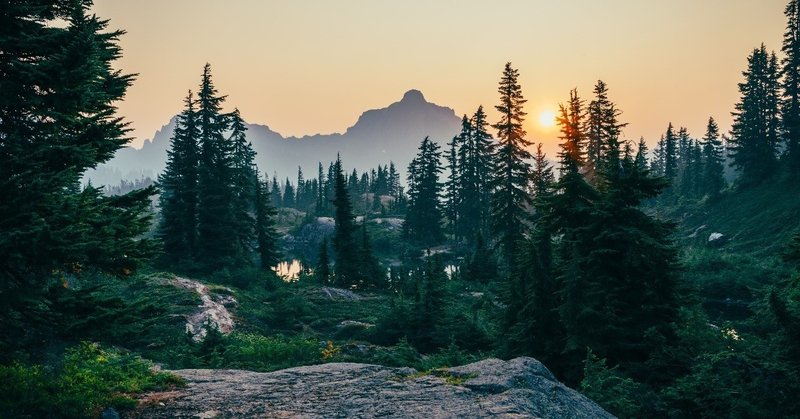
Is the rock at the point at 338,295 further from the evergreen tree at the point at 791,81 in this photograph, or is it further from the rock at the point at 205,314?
the evergreen tree at the point at 791,81

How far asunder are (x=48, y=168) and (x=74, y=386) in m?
3.76

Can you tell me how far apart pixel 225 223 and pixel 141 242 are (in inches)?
1203

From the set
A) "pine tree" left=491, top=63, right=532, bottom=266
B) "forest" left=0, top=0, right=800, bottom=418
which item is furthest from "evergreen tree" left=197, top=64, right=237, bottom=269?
"pine tree" left=491, top=63, right=532, bottom=266

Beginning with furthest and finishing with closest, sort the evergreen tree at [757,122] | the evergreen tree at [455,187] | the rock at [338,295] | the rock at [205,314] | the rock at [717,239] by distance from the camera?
1. the evergreen tree at [455,187]
2. the evergreen tree at [757,122]
3. the rock at [717,239]
4. the rock at [338,295]
5. the rock at [205,314]

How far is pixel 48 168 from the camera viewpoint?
7.96 m

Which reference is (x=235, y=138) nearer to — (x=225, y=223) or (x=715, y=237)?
(x=225, y=223)

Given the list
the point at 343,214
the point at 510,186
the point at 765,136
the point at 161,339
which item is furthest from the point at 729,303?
the point at 765,136

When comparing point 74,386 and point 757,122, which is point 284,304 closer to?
point 74,386

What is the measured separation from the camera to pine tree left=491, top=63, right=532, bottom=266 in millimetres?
40719

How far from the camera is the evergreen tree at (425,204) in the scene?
75.2 meters

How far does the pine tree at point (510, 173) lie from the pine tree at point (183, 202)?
26.1 m

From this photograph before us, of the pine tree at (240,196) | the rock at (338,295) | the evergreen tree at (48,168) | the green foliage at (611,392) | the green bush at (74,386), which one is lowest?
the green foliage at (611,392)

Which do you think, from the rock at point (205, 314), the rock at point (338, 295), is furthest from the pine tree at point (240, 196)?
the rock at point (205, 314)

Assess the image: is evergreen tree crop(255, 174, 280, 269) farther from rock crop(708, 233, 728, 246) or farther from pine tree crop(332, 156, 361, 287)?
rock crop(708, 233, 728, 246)
